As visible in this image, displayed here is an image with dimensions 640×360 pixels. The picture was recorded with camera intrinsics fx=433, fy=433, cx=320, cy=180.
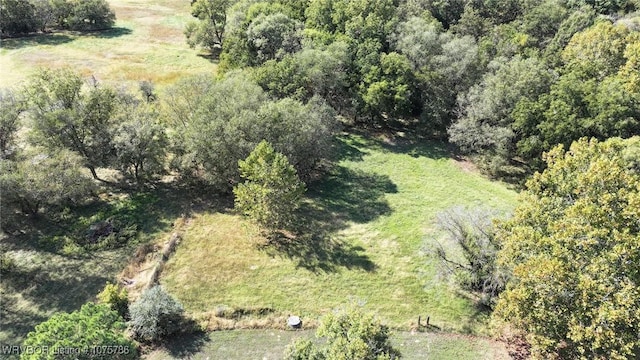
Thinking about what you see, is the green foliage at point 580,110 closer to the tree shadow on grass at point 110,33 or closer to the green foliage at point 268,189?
the green foliage at point 268,189

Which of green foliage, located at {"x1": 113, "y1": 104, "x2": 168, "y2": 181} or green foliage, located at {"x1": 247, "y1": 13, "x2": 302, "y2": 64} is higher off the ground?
green foliage, located at {"x1": 247, "y1": 13, "x2": 302, "y2": 64}

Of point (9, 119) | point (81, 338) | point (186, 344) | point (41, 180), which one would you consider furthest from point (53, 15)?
point (81, 338)

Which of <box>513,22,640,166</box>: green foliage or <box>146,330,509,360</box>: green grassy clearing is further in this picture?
<box>513,22,640,166</box>: green foliage

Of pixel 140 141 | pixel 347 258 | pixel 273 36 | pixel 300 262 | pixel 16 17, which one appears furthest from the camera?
pixel 16 17

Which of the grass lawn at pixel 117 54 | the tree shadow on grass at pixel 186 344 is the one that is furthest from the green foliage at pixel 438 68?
the tree shadow on grass at pixel 186 344

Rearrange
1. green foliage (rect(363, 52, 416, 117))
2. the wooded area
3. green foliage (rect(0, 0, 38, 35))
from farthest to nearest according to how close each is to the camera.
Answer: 1. green foliage (rect(0, 0, 38, 35))
2. green foliage (rect(363, 52, 416, 117))
3. the wooded area

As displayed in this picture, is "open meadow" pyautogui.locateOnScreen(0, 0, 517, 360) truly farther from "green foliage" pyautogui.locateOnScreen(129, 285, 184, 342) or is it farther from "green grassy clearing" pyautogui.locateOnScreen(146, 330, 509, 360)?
"green foliage" pyautogui.locateOnScreen(129, 285, 184, 342)

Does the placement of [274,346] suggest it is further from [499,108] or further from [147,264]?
[499,108]

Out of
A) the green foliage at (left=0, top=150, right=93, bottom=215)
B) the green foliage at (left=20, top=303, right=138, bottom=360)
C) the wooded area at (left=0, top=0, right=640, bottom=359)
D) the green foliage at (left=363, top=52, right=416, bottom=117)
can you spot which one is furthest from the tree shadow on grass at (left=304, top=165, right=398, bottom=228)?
the green foliage at (left=0, top=150, right=93, bottom=215)
